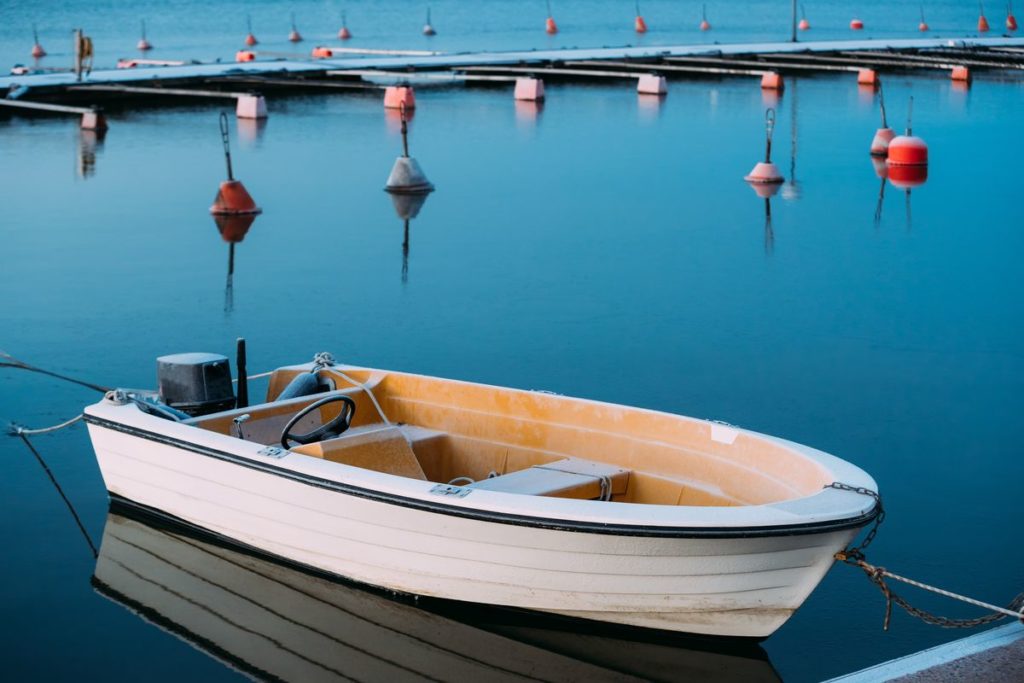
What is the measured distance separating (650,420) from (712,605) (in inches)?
56.1

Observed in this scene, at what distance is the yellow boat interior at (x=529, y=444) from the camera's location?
7.26 meters

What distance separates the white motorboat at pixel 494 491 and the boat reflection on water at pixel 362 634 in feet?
0.47

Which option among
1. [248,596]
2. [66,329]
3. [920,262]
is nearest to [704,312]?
[920,262]

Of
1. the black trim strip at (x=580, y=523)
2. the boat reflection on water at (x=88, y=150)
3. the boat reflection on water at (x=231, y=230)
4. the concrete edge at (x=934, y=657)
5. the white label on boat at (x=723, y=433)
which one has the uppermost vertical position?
the boat reflection on water at (x=88, y=150)

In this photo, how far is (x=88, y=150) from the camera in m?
25.6

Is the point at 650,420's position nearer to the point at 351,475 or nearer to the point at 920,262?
the point at 351,475

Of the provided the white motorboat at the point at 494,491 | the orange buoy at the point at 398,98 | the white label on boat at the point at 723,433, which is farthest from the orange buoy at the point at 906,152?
the white label on boat at the point at 723,433

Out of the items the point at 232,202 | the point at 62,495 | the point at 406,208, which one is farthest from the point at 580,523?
the point at 406,208

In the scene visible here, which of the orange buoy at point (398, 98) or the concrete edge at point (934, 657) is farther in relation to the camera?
the orange buoy at point (398, 98)

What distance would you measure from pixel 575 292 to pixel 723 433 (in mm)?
7293

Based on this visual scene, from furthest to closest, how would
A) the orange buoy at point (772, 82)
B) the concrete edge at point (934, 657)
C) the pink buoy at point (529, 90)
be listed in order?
the orange buoy at point (772, 82)
the pink buoy at point (529, 90)
the concrete edge at point (934, 657)

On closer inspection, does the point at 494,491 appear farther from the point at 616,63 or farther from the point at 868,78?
the point at 616,63

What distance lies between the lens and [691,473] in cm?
754

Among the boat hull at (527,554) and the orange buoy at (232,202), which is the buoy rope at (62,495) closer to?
the boat hull at (527,554)
